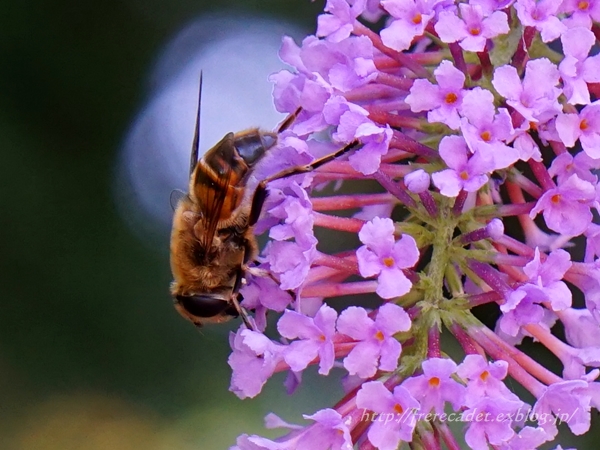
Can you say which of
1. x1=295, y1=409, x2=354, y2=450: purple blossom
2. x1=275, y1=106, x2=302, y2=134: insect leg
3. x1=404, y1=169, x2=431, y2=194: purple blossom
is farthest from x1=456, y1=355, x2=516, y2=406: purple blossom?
x1=275, y1=106, x2=302, y2=134: insect leg

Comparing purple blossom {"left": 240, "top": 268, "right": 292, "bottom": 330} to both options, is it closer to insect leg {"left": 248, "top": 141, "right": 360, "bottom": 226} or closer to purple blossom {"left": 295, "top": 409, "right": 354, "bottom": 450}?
insect leg {"left": 248, "top": 141, "right": 360, "bottom": 226}

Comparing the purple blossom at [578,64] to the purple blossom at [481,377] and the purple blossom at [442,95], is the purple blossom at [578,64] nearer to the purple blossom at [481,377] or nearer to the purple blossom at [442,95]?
the purple blossom at [442,95]

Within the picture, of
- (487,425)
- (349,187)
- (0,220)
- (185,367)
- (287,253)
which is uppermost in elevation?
(287,253)

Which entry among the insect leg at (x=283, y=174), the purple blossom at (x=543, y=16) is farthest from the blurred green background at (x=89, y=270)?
the purple blossom at (x=543, y=16)

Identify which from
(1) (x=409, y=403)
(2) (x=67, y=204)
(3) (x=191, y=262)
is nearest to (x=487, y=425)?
(1) (x=409, y=403)

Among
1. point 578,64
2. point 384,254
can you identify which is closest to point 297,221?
Answer: point 384,254

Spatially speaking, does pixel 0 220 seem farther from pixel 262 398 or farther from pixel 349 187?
pixel 349 187
